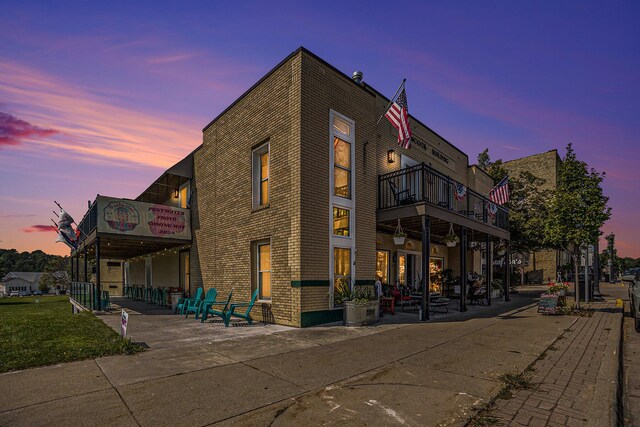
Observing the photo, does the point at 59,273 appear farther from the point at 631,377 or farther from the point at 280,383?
the point at 631,377

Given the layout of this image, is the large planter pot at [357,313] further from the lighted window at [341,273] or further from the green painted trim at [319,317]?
the lighted window at [341,273]

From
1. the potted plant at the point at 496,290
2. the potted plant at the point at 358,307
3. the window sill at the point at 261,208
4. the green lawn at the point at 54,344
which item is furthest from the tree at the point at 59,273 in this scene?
the potted plant at the point at 358,307

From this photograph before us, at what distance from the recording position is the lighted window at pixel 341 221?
37.6 feet

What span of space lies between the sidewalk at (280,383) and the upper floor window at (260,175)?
5426 millimetres

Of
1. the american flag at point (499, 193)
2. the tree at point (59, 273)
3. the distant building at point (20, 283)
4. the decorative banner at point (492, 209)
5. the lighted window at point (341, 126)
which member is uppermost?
the lighted window at point (341, 126)

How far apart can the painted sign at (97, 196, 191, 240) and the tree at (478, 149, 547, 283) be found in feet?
71.2

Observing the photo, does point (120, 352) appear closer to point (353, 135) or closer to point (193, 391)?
point (193, 391)

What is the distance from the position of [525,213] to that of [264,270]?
76.2ft

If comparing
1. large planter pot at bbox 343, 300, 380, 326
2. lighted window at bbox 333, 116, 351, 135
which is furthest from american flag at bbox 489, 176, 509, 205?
large planter pot at bbox 343, 300, 380, 326

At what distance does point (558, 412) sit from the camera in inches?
161

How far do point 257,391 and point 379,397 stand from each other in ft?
5.32

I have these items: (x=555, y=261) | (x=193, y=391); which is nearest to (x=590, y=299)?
(x=193, y=391)

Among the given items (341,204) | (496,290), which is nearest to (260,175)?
(341,204)

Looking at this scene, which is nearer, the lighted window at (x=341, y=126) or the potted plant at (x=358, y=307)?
the potted plant at (x=358, y=307)
